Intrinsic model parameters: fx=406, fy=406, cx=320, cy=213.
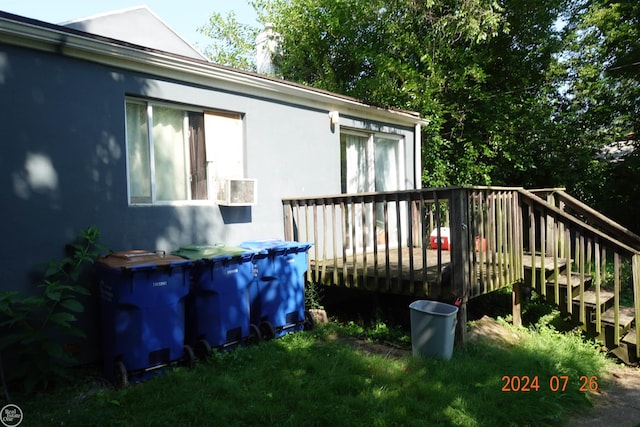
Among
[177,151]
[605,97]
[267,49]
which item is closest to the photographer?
[177,151]

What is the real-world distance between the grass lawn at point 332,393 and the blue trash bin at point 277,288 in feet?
1.49

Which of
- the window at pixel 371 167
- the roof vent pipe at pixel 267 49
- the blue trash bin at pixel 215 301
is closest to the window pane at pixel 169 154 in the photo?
the blue trash bin at pixel 215 301

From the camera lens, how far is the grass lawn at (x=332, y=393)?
283 cm

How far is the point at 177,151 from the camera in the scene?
15.9 ft

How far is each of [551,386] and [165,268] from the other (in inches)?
139

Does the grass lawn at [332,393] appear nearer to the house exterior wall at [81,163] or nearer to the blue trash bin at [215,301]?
the blue trash bin at [215,301]

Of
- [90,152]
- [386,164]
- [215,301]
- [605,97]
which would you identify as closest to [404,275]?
[215,301]

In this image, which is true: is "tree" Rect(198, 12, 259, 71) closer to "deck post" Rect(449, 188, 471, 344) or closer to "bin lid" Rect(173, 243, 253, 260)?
"bin lid" Rect(173, 243, 253, 260)

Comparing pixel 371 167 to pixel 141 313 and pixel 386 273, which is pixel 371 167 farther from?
pixel 141 313

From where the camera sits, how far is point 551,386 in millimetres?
3527

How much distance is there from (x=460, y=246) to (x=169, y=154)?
3.41m

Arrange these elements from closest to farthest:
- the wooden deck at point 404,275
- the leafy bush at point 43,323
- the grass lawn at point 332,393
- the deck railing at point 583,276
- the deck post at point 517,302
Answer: the grass lawn at point 332,393 → the leafy bush at point 43,323 → the wooden deck at point 404,275 → the deck railing at point 583,276 → the deck post at point 517,302

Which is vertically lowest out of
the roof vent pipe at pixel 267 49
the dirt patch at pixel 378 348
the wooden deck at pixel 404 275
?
the dirt patch at pixel 378 348

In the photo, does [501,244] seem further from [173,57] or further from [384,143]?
[173,57]
